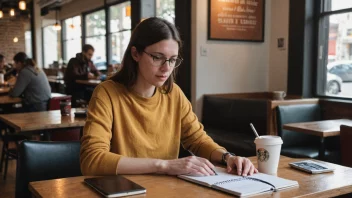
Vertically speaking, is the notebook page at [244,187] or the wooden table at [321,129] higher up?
the notebook page at [244,187]

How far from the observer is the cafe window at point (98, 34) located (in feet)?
34.4

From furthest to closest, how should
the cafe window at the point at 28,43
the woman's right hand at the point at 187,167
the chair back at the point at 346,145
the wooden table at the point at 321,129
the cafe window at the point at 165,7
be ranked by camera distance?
the cafe window at the point at 28,43, the cafe window at the point at 165,7, the wooden table at the point at 321,129, the chair back at the point at 346,145, the woman's right hand at the point at 187,167

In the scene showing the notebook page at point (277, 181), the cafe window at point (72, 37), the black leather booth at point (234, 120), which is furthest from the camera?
the cafe window at point (72, 37)

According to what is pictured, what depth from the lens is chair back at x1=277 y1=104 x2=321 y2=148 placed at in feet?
12.1

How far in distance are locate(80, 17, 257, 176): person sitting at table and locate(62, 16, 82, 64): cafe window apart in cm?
1061

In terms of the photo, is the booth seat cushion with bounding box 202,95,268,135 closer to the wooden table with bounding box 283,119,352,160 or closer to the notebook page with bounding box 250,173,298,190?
the wooden table with bounding box 283,119,352,160

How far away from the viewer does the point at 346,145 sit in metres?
2.38

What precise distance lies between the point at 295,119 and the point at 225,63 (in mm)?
1261

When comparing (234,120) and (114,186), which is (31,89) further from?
(114,186)

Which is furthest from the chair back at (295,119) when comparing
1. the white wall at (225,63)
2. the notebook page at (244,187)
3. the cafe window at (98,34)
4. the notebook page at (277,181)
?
the cafe window at (98,34)

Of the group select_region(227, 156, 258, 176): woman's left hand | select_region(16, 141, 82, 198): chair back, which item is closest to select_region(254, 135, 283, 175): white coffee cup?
select_region(227, 156, 258, 176): woman's left hand

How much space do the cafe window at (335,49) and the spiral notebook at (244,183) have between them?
128 inches

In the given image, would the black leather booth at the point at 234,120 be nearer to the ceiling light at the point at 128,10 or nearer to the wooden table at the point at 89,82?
the wooden table at the point at 89,82

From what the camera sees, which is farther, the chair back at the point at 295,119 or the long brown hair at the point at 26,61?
the long brown hair at the point at 26,61
